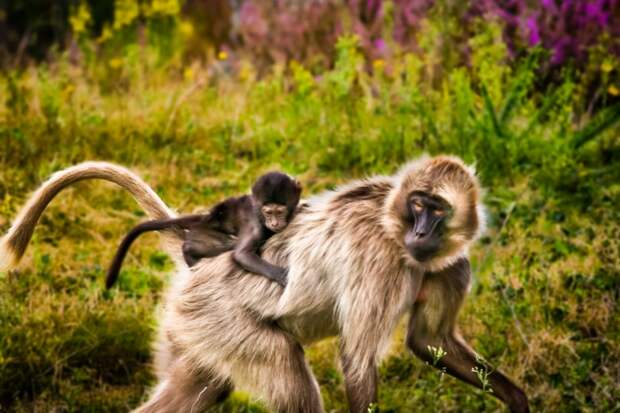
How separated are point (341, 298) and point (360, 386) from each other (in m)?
0.40

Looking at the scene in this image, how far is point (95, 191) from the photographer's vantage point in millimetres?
7281

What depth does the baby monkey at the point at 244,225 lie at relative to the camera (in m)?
4.64

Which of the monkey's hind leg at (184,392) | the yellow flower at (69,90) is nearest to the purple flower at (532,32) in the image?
the yellow flower at (69,90)

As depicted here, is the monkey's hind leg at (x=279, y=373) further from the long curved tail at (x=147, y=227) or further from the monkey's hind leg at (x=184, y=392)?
the long curved tail at (x=147, y=227)

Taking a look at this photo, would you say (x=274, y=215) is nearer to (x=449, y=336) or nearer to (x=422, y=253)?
(x=422, y=253)

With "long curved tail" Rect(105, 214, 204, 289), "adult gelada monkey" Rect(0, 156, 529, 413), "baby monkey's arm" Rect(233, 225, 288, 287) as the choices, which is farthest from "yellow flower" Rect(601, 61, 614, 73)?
"long curved tail" Rect(105, 214, 204, 289)

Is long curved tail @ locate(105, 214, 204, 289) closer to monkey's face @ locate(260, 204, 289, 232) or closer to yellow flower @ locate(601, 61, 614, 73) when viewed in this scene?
monkey's face @ locate(260, 204, 289, 232)

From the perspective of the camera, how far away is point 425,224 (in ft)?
14.2

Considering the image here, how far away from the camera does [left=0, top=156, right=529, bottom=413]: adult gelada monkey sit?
4379 millimetres

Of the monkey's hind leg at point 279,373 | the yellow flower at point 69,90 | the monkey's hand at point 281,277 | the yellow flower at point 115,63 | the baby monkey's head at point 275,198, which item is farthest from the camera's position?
the yellow flower at point 115,63

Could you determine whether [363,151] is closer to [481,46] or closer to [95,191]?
[481,46]

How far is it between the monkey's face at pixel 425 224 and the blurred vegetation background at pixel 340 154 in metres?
1.56

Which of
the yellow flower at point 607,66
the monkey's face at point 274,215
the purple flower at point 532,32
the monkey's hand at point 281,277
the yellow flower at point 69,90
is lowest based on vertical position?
the yellow flower at point 607,66

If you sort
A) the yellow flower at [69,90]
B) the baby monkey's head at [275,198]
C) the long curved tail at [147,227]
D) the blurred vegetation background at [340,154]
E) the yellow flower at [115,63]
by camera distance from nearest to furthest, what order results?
the baby monkey's head at [275,198], the long curved tail at [147,227], the blurred vegetation background at [340,154], the yellow flower at [69,90], the yellow flower at [115,63]
